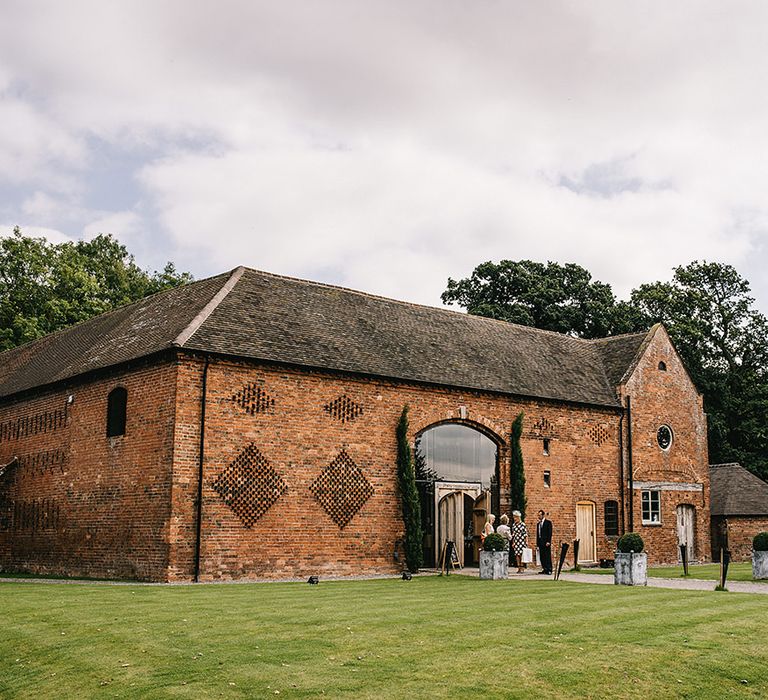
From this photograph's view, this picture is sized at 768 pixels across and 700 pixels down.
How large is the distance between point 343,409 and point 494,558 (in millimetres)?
5902

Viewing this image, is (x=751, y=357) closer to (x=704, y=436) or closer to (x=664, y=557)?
(x=704, y=436)

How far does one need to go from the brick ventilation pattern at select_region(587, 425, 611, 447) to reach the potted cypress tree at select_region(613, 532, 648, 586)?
10822 millimetres

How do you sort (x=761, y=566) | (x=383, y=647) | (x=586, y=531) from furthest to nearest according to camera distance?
1. (x=586, y=531)
2. (x=761, y=566)
3. (x=383, y=647)

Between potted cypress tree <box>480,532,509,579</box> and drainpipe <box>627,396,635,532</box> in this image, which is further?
drainpipe <box>627,396,635,532</box>

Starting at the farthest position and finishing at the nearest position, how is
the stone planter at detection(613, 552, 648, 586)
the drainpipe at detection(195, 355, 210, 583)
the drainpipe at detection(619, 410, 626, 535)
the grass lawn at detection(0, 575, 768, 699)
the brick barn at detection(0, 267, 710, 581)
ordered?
the drainpipe at detection(619, 410, 626, 535) → the brick barn at detection(0, 267, 710, 581) → the drainpipe at detection(195, 355, 210, 583) → the stone planter at detection(613, 552, 648, 586) → the grass lawn at detection(0, 575, 768, 699)

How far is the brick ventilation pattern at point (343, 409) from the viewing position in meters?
24.0

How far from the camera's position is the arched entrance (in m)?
26.0

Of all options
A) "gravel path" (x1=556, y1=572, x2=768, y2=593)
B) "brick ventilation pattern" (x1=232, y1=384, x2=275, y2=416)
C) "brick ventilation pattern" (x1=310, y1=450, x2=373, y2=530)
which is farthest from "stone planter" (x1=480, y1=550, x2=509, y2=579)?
"brick ventilation pattern" (x1=232, y1=384, x2=275, y2=416)

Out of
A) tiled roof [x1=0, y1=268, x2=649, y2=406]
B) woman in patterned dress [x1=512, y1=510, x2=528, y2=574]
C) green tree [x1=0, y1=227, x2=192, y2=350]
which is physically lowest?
woman in patterned dress [x1=512, y1=510, x2=528, y2=574]

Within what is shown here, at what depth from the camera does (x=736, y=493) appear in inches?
1491

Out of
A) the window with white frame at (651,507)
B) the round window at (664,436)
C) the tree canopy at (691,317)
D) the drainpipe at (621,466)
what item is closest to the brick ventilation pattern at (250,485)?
the drainpipe at (621,466)

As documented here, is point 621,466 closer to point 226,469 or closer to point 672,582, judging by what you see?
point 672,582

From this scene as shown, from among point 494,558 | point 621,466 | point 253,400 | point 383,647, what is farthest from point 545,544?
point 383,647

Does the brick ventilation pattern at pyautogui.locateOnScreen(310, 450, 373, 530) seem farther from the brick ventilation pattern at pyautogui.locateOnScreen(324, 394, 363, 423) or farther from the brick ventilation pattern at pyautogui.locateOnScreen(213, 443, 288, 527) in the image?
the brick ventilation pattern at pyautogui.locateOnScreen(213, 443, 288, 527)
